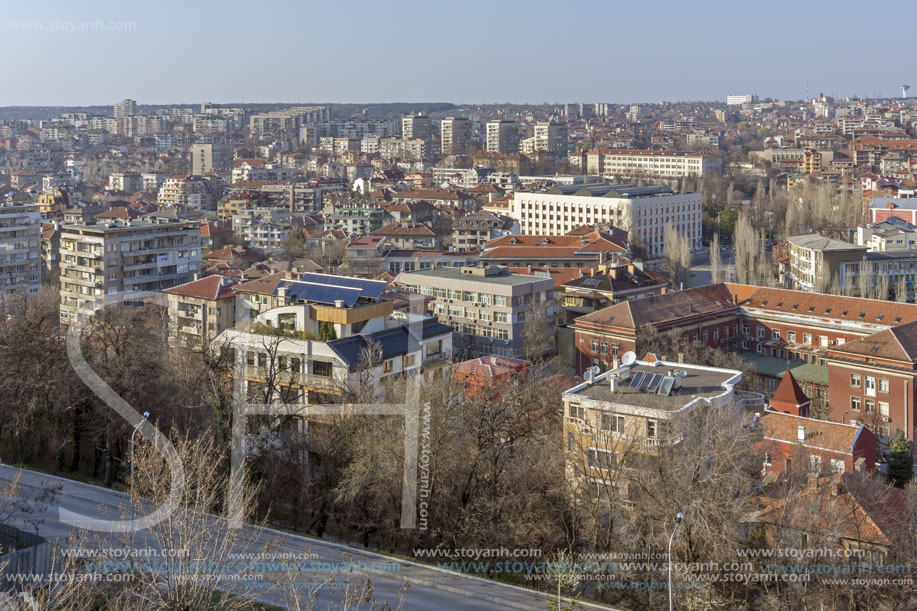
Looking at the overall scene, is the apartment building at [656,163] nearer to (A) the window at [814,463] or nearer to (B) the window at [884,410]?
(B) the window at [884,410]

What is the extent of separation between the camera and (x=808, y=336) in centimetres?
1592

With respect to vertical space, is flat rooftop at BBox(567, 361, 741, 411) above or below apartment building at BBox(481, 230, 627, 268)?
below

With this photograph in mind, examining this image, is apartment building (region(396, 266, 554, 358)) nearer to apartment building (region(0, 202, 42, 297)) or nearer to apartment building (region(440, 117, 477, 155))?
apartment building (region(0, 202, 42, 297))

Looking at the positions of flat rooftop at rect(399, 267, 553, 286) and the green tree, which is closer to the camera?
the green tree

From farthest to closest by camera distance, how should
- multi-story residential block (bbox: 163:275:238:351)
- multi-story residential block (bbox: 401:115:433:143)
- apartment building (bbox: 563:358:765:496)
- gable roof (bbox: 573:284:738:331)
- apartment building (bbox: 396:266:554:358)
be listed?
multi-story residential block (bbox: 401:115:433:143) < multi-story residential block (bbox: 163:275:238:351) < apartment building (bbox: 396:266:554:358) < gable roof (bbox: 573:284:738:331) < apartment building (bbox: 563:358:765:496)

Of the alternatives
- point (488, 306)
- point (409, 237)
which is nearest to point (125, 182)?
point (409, 237)

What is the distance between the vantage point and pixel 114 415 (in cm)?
966

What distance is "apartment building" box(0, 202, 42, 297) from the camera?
Answer: 21.4 meters

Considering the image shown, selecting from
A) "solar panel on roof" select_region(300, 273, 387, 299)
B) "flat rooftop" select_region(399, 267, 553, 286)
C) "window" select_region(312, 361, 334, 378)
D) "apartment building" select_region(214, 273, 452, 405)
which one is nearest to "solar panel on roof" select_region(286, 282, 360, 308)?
"apartment building" select_region(214, 273, 452, 405)

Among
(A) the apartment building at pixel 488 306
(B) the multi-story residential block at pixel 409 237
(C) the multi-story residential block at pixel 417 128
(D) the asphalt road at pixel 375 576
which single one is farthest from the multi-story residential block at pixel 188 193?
(D) the asphalt road at pixel 375 576

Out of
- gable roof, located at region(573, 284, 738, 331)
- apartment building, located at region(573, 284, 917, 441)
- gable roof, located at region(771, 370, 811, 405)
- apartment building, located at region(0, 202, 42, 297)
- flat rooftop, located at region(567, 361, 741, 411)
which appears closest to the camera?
flat rooftop, located at region(567, 361, 741, 411)

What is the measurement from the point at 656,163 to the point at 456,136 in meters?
14.7

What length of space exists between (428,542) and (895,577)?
10.6 feet

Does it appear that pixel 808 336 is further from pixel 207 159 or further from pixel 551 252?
pixel 207 159
